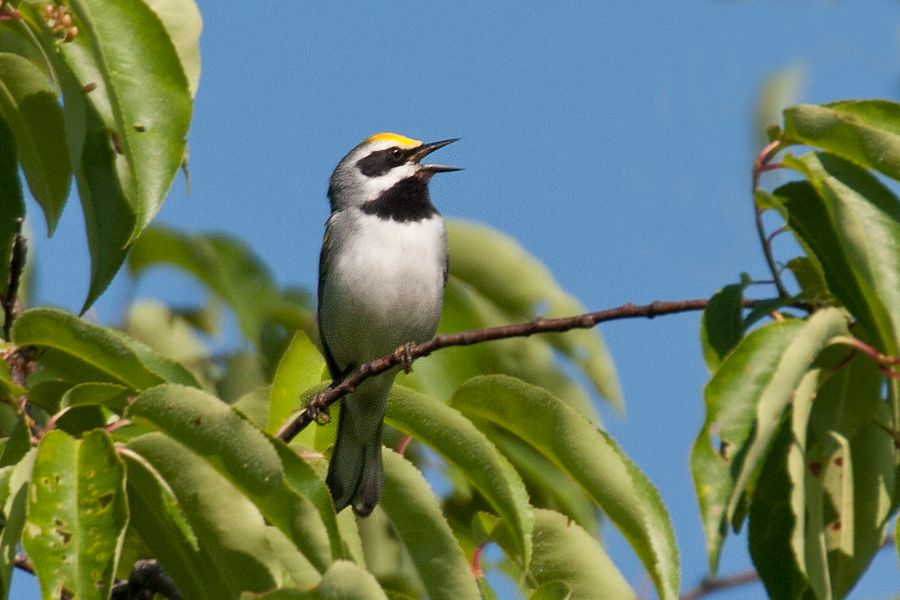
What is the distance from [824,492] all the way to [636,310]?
0.60m

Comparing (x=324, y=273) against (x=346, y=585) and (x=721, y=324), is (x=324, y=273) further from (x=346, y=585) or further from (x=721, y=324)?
(x=346, y=585)

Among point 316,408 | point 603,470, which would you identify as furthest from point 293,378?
point 603,470

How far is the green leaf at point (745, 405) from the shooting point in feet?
6.41

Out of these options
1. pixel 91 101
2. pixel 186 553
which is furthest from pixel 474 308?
pixel 186 553

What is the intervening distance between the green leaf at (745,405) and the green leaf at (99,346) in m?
0.99

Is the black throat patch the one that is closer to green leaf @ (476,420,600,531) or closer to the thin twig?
green leaf @ (476,420,600,531)

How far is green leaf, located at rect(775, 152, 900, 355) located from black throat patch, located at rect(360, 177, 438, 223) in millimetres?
Answer: 2423

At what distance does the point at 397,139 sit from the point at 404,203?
653 millimetres

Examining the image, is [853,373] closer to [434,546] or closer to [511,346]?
[434,546]

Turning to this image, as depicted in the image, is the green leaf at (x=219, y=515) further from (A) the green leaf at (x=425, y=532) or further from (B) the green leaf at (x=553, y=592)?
(B) the green leaf at (x=553, y=592)

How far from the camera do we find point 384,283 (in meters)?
4.51

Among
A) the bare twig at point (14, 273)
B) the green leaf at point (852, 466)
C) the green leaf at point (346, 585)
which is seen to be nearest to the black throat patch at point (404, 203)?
the bare twig at point (14, 273)

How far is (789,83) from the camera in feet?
13.4

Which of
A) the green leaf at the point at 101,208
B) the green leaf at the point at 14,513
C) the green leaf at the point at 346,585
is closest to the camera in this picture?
the green leaf at the point at 346,585
